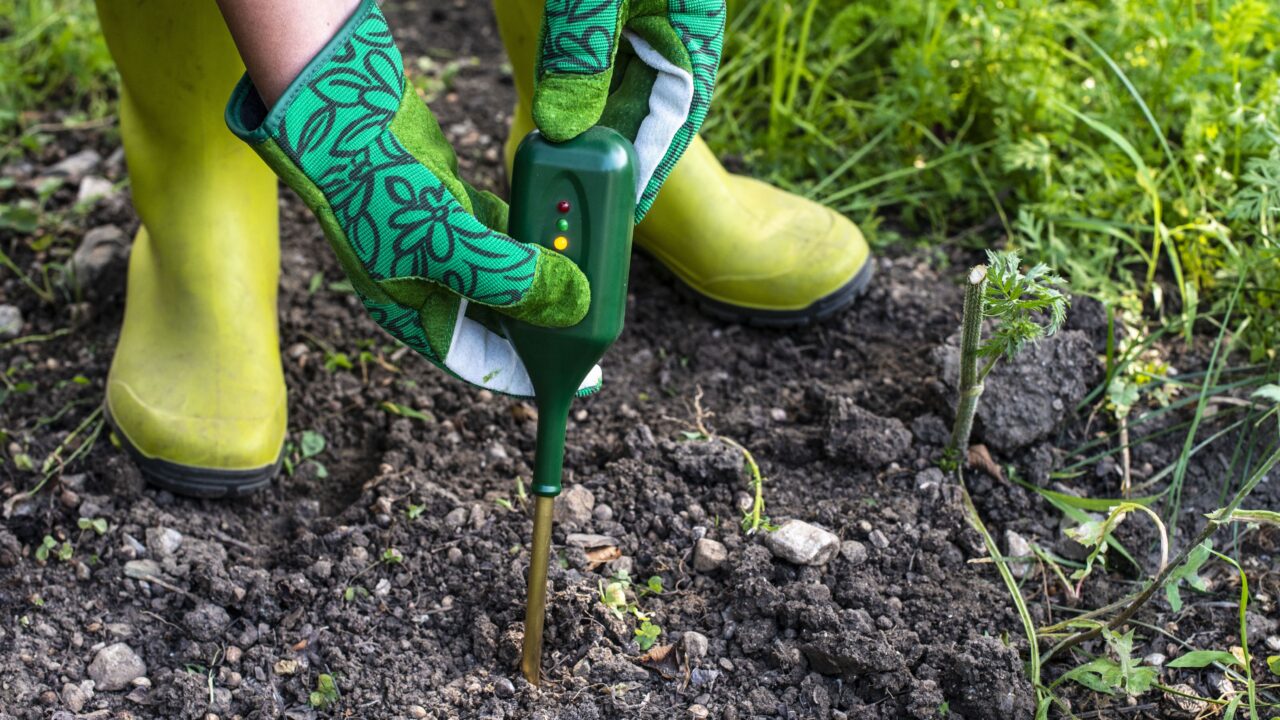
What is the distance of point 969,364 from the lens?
1.54m

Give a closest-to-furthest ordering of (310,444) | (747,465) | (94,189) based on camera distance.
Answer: (747,465)
(310,444)
(94,189)

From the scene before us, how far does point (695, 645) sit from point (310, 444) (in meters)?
0.71

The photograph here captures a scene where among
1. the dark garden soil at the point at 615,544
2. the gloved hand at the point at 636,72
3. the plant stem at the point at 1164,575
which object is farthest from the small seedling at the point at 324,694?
the plant stem at the point at 1164,575

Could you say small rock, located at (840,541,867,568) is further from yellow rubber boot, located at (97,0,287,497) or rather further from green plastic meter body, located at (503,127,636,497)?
yellow rubber boot, located at (97,0,287,497)

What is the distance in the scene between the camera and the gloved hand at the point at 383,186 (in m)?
1.21

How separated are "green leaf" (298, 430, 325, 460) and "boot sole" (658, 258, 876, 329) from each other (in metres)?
0.66

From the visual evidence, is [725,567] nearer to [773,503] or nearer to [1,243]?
[773,503]

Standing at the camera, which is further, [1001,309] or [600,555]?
[600,555]

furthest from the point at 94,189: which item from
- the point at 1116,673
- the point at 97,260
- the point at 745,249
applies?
the point at 1116,673

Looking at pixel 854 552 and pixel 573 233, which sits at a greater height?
pixel 573 233

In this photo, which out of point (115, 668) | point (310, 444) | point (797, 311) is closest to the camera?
point (115, 668)

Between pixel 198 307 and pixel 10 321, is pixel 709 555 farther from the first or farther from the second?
pixel 10 321

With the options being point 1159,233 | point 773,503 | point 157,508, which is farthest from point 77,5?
point 1159,233

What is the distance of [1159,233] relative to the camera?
6.45 feet
